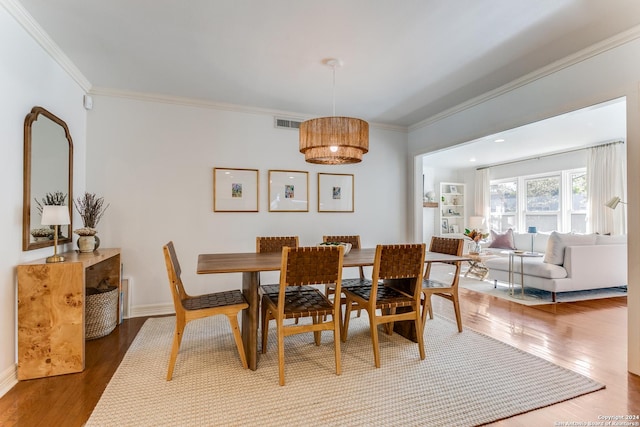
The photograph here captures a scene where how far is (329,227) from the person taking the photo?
445cm

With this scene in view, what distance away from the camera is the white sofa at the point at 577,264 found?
4.26 m

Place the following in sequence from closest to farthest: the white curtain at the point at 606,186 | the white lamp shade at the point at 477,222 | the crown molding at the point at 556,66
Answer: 1. the crown molding at the point at 556,66
2. the white curtain at the point at 606,186
3. the white lamp shade at the point at 477,222

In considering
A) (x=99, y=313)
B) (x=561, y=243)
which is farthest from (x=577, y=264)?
(x=99, y=313)

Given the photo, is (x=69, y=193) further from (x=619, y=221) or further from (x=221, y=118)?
(x=619, y=221)

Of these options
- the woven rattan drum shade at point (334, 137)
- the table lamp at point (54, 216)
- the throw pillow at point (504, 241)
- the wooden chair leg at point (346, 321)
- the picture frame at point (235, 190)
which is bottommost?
the wooden chair leg at point (346, 321)

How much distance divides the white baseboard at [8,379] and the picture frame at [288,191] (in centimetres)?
265

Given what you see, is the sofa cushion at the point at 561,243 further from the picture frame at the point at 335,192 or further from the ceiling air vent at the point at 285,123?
the ceiling air vent at the point at 285,123

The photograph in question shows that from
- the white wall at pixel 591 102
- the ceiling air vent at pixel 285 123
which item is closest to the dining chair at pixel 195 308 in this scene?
the ceiling air vent at pixel 285 123

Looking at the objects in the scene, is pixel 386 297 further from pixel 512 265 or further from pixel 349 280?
pixel 512 265

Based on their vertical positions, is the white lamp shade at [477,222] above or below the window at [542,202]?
below

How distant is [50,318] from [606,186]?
26.0ft

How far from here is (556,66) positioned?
283 cm

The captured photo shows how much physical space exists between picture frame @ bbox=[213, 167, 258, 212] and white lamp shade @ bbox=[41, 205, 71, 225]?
5.31 ft

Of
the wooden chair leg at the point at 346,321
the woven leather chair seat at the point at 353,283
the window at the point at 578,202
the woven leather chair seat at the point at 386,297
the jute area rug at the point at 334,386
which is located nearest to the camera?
the jute area rug at the point at 334,386
